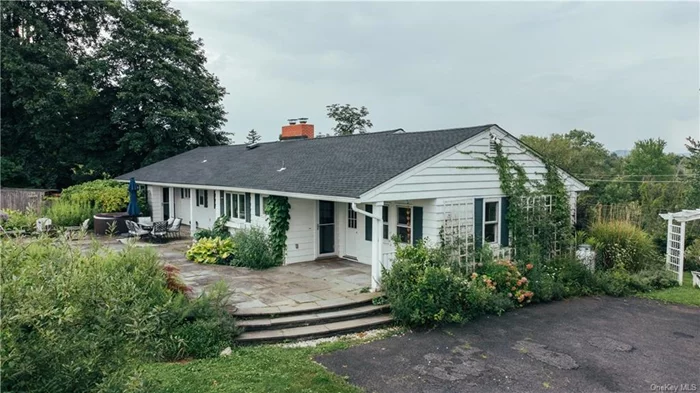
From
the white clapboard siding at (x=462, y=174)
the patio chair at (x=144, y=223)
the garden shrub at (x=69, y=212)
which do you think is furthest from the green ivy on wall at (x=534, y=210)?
the garden shrub at (x=69, y=212)

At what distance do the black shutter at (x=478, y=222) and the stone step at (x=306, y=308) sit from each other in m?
2.98

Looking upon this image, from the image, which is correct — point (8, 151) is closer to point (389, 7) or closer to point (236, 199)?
point (236, 199)

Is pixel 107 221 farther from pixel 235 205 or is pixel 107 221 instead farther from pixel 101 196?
pixel 235 205

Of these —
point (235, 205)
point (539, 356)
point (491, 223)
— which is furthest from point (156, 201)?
point (539, 356)

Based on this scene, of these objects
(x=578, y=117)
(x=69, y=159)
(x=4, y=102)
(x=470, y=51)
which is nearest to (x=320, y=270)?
(x=470, y=51)

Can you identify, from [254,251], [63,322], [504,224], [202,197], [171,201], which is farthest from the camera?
[171,201]

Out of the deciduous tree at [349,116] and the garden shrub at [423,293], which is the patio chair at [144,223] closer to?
the garden shrub at [423,293]

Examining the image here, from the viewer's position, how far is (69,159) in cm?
2431

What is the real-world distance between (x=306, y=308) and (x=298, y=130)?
12.7 m

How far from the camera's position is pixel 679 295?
402 inches

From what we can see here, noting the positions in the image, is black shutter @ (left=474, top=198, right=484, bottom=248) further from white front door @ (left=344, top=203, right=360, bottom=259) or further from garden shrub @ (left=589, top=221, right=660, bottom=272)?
garden shrub @ (left=589, top=221, right=660, bottom=272)

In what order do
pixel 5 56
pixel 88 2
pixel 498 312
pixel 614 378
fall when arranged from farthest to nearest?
pixel 88 2 → pixel 5 56 → pixel 498 312 → pixel 614 378

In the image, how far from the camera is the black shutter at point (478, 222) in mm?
10195

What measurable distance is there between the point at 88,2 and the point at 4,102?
24.2ft
